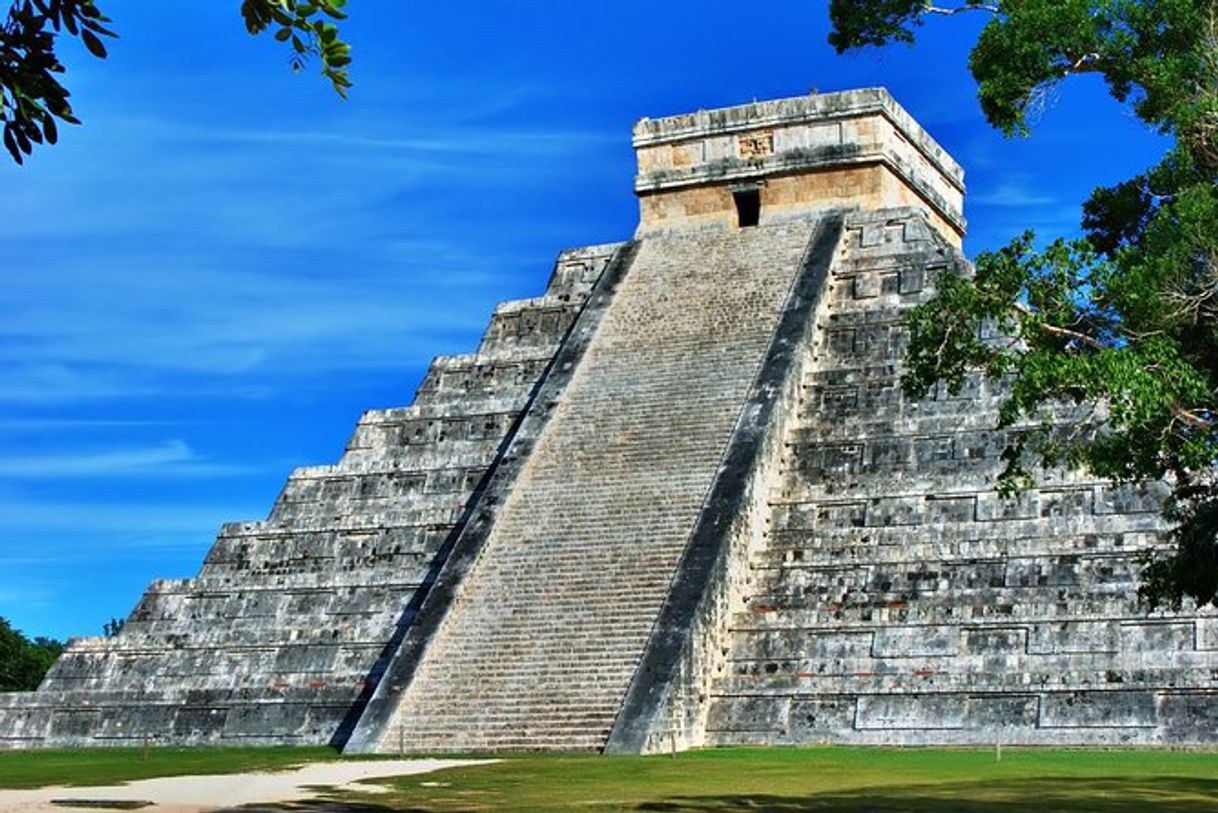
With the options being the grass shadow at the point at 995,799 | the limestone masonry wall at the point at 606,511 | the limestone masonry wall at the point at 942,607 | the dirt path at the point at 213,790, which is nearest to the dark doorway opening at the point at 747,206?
the limestone masonry wall at the point at 606,511

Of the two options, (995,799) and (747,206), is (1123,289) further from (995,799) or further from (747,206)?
(747,206)

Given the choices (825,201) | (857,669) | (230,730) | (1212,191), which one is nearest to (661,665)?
(857,669)

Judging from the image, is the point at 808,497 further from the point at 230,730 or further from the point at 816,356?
the point at 230,730

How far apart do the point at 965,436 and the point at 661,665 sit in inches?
195

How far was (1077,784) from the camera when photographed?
12.3 metres

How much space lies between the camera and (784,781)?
12.8 meters

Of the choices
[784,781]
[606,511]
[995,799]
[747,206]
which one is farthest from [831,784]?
[747,206]

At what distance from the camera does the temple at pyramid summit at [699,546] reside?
56.1 feet

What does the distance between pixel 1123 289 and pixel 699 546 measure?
8.67 meters

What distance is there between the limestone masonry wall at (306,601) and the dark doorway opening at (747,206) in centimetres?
308

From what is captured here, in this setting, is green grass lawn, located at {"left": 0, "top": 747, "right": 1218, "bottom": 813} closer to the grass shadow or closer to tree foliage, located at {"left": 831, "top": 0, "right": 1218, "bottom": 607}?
the grass shadow

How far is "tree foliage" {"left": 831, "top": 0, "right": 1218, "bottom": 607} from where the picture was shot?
10.4m

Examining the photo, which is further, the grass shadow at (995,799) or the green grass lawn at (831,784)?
the green grass lawn at (831,784)

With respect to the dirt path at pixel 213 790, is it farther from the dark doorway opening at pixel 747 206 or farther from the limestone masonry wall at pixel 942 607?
the dark doorway opening at pixel 747 206
